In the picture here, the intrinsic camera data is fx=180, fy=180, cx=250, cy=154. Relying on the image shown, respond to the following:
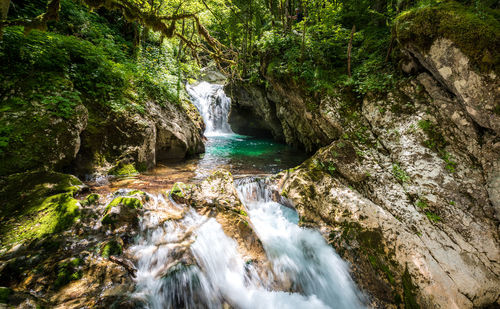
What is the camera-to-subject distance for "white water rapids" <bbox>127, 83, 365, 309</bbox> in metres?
2.60

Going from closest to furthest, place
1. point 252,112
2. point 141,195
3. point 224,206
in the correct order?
1. point 141,195
2. point 224,206
3. point 252,112

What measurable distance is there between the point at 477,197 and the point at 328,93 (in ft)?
14.0

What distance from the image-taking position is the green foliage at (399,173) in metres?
3.99

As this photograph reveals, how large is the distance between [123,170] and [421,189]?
7081mm

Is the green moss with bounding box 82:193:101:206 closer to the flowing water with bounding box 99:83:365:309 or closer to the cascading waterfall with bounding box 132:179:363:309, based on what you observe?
the flowing water with bounding box 99:83:365:309

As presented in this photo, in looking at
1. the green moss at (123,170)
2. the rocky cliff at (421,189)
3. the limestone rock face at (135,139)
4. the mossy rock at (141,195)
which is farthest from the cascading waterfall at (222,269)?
the limestone rock face at (135,139)

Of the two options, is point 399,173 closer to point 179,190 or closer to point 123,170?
point 179,190

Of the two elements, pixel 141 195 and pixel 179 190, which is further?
pixel 179 190

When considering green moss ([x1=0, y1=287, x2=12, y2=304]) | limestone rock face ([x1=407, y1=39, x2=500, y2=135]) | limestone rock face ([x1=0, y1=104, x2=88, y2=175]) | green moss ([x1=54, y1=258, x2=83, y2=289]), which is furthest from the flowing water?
limestone rock face ([x1=407, y1=39, x2=500, y2=135])

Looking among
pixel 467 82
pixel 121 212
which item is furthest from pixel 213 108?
pixel 467 82

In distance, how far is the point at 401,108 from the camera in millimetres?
4625

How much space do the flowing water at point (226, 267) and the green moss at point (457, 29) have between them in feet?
15.5

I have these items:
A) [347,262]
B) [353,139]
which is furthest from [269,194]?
[353,139]

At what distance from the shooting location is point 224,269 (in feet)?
10.2
